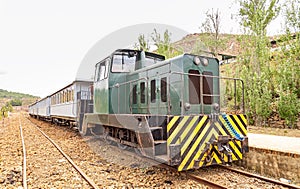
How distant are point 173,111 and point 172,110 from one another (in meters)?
0.04

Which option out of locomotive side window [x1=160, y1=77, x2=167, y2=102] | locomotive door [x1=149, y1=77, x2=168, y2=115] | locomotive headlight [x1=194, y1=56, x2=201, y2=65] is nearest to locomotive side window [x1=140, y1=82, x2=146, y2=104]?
locomotive door [x1=149, y1=77, x2=168, y2=115]

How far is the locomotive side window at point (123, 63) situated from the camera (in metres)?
6.80

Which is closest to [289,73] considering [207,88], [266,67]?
[266,67]

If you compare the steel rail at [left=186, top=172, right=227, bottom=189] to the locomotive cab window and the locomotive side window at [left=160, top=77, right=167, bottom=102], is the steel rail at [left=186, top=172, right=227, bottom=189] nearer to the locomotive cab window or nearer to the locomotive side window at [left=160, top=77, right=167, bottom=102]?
the locomotive cab window

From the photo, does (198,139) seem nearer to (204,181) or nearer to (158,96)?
(204,181)

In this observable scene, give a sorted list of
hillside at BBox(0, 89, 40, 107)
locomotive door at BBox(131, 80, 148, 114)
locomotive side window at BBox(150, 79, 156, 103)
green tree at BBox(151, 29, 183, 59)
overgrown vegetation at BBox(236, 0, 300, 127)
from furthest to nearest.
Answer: hillside at BBox(0, 89, 40, 107), green tree at BBox(151, 29, 183, 59), overgrown vegetation at BBox(236, 0, 300, 127), locomotive door at BBox(131, 80, 148, 114), locomotive side window at BBox(150, 79, 156, 103)

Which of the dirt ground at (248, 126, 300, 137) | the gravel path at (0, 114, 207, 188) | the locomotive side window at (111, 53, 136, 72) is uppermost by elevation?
the locomotive side window at (111, 53, 136, 72)

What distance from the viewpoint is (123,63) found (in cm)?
693

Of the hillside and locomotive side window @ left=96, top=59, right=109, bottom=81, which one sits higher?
the hillside

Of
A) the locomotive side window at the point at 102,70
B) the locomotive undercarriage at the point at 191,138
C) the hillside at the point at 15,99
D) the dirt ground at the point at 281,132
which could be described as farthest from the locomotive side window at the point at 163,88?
the hillside at the point at 15,99

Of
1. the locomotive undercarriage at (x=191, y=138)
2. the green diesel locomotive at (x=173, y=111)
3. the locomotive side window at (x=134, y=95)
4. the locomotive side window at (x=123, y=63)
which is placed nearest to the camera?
the locomotive undercarriage at (x=191, y=138)

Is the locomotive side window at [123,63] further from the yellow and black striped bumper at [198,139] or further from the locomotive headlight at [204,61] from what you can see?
the yellow and black striped bumper at [198,139]

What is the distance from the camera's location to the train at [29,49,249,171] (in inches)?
179

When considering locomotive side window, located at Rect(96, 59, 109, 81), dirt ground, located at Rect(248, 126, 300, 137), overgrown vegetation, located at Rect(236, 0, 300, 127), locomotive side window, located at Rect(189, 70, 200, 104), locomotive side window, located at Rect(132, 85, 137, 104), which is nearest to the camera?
locomotive side window, located at Rect(189, 70, 200, 104)
